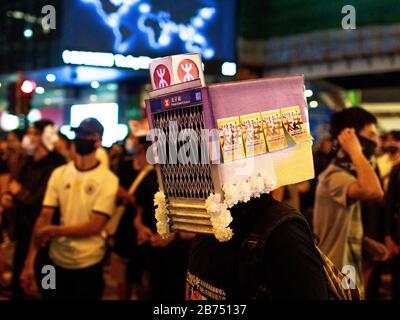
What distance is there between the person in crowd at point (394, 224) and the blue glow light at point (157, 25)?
98.1 inches

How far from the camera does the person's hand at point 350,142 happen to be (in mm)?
4207

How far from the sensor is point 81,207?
5.03 m

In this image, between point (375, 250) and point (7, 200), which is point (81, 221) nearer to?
point (7, 200)

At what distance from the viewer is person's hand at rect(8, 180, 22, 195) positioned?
649 cm

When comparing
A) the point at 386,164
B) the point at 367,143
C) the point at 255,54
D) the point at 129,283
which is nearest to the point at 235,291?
the point at 367,143

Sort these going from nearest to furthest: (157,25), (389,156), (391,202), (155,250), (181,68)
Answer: (181,68) → (155,250) → (157,25) → (391,202) → (389,156)

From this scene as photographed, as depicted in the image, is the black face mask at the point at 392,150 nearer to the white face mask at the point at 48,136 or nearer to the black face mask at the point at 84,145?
the white face mask at the point at 48,136

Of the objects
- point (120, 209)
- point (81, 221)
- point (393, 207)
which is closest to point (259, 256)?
point (81, 221)

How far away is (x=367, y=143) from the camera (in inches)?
178

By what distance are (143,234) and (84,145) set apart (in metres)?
1.28

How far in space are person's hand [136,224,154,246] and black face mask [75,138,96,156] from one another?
3.88 ft

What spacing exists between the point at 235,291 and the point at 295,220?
1.06 ft

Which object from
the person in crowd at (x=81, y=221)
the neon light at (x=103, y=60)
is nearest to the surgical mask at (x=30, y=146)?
the person in crowd at (x=81, y=221)
